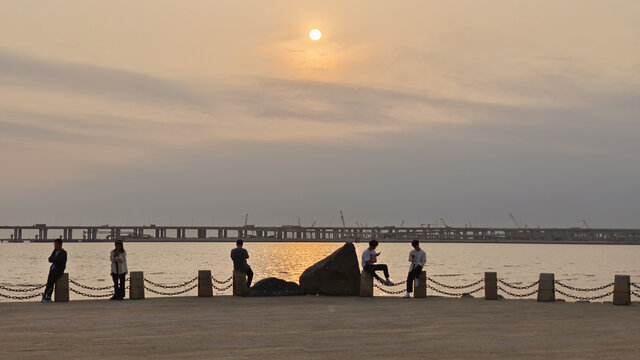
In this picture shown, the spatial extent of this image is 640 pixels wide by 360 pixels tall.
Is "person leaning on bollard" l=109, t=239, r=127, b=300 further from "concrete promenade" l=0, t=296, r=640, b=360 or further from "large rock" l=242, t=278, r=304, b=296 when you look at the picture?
"large rock" l=242, t=278, r=304, b=296

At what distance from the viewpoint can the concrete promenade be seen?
1399cm

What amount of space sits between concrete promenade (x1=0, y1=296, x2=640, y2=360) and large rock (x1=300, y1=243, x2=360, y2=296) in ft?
5.61

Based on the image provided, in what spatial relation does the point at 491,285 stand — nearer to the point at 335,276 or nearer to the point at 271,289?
the point at 335,276

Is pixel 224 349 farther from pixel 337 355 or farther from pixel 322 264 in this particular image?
pixel 322 264

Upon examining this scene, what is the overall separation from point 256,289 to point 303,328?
914 cm

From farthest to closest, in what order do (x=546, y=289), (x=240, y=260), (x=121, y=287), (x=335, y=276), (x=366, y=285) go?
(x=240, y=260) → (x=366, y=285) → (x=335, y=276) → (x=121, y=287) → (x=546, y=289)

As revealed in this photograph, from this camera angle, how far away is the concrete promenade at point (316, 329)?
14.0 m

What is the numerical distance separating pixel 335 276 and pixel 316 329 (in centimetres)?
950

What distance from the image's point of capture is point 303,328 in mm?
17328

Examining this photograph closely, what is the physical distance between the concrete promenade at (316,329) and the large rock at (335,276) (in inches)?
67.3

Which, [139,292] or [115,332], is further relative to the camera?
[139,292]

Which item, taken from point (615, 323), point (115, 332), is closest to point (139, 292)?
point (115, 332)

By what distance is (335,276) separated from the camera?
26.7m

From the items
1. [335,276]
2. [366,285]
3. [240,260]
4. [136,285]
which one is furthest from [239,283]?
[366,285]
